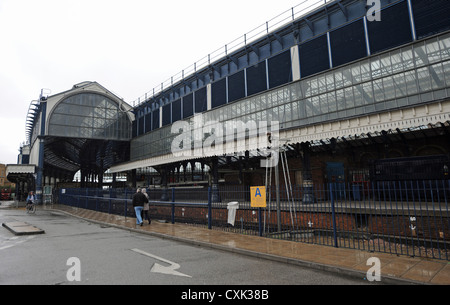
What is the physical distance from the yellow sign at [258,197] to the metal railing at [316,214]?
343 mm

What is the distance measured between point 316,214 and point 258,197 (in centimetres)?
387

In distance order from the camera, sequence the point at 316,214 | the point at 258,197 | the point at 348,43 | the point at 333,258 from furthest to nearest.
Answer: the point at 348,43, the point at 316,214, the point at 258,197, the point at 333,258

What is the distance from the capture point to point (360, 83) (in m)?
17.1

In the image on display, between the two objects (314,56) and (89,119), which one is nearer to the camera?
(314,56)

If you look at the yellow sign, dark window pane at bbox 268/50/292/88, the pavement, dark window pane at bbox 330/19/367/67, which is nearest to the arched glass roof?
dark window pane at bbox 268/50/292/88

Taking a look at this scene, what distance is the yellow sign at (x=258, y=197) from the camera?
379 inches

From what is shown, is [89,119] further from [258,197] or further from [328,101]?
[258,197]

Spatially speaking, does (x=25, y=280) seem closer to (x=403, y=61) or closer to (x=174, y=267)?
(x=174, y=267)

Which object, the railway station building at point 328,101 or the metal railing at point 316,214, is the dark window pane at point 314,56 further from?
the metal railing at point 316,214

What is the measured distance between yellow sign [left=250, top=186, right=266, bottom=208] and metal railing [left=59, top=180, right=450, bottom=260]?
1.13 feet

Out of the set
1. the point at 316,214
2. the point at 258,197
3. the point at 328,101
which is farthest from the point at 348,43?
the point at 258,197

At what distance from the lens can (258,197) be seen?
9.80 metres

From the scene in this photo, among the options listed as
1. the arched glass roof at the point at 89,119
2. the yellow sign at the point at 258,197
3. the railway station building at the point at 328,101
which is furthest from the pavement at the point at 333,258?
the arched glass roof at the point at 89,119

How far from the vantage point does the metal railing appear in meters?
8.72
